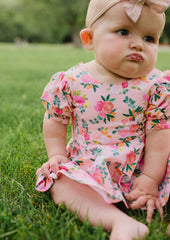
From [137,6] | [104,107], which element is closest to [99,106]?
[104,107]

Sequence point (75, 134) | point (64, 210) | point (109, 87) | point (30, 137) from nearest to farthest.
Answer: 1. point (64, 210)
2. point (109, 87)
3. point (75, 134)
4. point (30, 137)

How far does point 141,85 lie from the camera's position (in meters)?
1.59

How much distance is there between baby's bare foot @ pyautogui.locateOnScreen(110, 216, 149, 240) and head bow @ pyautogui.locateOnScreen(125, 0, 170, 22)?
902 mm

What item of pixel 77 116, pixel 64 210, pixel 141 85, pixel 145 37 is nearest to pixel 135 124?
pixel 141 85

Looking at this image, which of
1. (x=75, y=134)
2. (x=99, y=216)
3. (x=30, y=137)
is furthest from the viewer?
(x=30, y=137)

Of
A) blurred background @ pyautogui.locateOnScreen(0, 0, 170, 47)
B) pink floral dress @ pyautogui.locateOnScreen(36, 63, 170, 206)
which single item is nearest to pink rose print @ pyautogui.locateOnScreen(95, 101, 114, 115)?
pink floral dress @ pyautogui.locateOnScreen(36, 63, 170, 206)

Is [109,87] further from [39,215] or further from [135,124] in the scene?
[39,215]

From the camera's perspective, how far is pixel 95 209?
56.3 inches

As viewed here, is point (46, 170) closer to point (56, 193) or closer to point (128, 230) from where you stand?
point (56, 193)

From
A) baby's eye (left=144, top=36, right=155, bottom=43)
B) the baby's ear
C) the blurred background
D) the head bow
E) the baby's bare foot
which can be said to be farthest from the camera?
the blurred background

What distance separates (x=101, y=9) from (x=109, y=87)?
0.38 meters

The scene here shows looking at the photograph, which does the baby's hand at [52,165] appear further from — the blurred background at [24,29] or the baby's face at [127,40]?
the blurred background at [24,29]

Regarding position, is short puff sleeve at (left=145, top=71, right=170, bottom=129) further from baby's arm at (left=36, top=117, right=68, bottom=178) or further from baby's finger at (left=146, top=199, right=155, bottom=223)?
baby's arm at (left=36, top=117, right=68, bottom=178)

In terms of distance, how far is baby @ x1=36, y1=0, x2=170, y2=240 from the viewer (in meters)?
1.47
